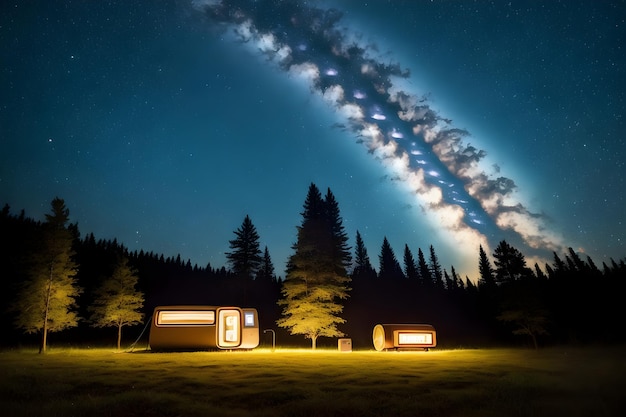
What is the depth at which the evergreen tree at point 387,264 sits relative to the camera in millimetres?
75312

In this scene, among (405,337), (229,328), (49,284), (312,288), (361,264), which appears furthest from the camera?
(361,264)

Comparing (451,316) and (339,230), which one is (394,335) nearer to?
(339,230)

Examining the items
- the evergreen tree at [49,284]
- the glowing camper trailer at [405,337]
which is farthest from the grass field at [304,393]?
the evergreen tree at [49,284]

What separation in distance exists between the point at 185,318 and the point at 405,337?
1357 centimetres

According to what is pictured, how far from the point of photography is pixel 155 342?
718 inches

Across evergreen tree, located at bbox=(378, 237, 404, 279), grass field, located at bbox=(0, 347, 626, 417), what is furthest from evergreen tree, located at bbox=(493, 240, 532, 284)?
evergreen tree, located at bbox=(378, 237, 404, 279)

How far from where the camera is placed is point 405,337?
23031 mm

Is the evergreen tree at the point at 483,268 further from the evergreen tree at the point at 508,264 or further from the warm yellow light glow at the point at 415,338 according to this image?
the warm yellow light glow at the point at 415,338

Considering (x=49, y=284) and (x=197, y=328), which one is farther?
(x=49, y=284)

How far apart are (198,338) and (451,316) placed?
65814mm

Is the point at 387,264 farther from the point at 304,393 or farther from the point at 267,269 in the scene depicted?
the point at 304,393

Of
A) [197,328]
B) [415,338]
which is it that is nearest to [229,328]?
[197,328]

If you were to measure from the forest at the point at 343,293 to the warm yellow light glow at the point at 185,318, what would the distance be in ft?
23.4

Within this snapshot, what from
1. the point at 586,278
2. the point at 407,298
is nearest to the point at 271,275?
the point at 407,298
